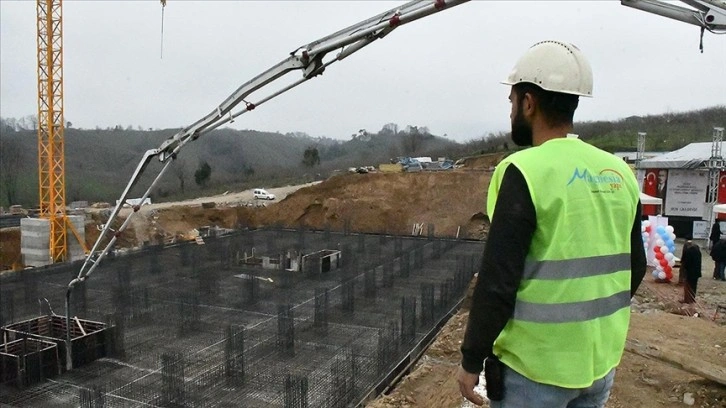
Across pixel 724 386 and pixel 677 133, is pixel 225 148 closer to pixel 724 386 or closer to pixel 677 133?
pixel 677 133

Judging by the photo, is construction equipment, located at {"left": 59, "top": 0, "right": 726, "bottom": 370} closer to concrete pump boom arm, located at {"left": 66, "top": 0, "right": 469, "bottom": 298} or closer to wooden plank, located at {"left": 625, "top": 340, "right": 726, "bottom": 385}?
concrete pump boom arm, located at {"left": 66, "top": 0, "right": 469, "bottom": 298}

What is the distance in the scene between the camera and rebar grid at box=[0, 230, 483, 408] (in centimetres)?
559

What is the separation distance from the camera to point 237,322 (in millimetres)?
8078

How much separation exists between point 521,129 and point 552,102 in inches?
4.8

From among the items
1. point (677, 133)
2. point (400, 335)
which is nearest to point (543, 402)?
point (400, 335)

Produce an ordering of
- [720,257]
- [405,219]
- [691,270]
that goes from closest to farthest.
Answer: [691,270], [720,257], [405,219]

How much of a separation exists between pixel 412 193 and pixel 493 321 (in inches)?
796

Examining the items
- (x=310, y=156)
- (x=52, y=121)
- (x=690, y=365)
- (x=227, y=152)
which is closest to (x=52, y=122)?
(x=52, y=121)

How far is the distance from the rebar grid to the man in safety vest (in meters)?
3.49

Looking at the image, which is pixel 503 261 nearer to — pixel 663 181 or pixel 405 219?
pixel 663 181

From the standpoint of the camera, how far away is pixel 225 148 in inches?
2872

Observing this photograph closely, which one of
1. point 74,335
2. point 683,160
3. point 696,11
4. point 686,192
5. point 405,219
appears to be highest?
point 696,11

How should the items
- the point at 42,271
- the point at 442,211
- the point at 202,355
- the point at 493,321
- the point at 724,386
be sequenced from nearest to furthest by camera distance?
the point at 493,321 < the point at 724,386 < the point at 202,355 < the point at 42,271 < the point at 442,211

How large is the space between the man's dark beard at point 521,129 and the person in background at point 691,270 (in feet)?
29.1
